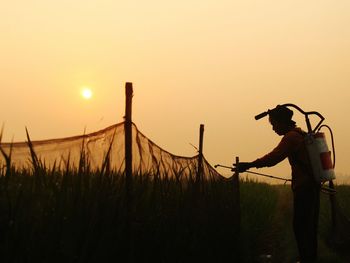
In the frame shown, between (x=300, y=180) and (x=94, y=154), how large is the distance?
3513 millimetres

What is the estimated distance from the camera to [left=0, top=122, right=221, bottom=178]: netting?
415 cm

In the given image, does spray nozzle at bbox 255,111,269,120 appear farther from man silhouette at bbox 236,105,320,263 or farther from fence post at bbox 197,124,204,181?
fence post at bbox 197,124,204,181

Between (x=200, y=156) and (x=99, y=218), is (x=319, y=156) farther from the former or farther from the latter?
(x=99, y=218)

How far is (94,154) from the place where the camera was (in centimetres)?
488

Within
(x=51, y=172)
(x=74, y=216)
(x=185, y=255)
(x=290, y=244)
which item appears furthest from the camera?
(x=290, y=244)

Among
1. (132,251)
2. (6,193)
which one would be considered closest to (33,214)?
(6,193)

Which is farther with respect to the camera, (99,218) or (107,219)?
(107,219)

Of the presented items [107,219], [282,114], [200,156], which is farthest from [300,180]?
[107,219]

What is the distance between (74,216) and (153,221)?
4.59 feet

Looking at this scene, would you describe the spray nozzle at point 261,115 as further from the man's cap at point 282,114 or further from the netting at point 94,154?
the netting at point 94,154

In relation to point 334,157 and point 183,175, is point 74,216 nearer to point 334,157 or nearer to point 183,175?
point 183,175

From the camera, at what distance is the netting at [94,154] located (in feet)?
13.6

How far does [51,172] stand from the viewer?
4.32 m

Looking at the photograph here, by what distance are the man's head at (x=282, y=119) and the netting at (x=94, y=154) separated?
5.54 ft
